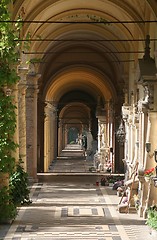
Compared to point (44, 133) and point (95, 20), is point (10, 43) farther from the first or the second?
point (44, 133)

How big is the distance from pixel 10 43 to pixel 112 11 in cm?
1113

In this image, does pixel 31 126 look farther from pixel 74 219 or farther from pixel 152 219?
pixel 152 219

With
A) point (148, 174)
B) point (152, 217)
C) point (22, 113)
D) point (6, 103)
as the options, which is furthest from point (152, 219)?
point (22, 113)

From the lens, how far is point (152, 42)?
2161 centimetres

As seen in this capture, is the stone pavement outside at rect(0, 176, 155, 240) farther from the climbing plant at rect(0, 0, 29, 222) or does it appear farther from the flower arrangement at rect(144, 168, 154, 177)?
the flower arrangement at rect(144, 168, 154, 177)

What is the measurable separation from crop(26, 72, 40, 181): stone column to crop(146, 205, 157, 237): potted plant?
13.1 metres

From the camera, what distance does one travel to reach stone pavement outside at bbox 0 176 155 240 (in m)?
16.7

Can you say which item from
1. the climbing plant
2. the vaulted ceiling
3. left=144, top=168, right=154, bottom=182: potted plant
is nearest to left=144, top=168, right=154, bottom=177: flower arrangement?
left=144, top=168, right=154, bottom=182: potted plant

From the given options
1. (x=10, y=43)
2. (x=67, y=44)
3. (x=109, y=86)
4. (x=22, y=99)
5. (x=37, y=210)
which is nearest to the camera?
(x=10, y=43)

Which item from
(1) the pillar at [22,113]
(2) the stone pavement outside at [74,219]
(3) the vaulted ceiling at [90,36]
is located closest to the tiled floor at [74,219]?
(2) the stone pavement outside at [74,219]

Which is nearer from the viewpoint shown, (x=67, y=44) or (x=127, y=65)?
(x=127, y=65)

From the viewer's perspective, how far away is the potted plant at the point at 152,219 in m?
16.7

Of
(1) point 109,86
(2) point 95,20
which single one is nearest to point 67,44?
(1) point 109,86

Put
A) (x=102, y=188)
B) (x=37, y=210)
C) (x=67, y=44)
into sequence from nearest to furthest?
(x=37, y=210), (x=102, y=188), (x=67, y=44)
